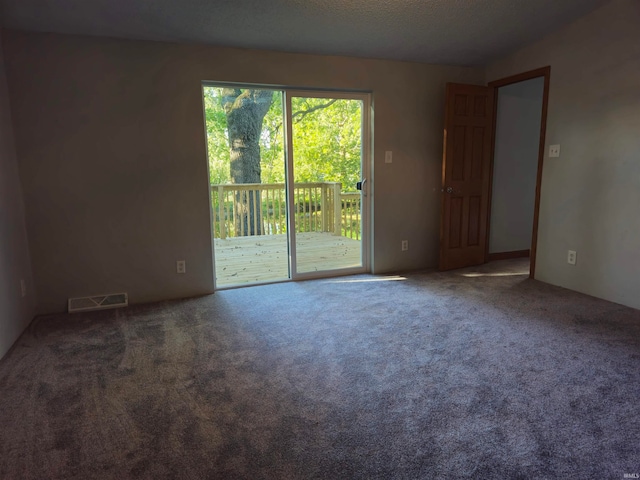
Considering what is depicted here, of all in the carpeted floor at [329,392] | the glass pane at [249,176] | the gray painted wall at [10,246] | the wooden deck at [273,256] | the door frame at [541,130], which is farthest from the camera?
the glass pane at [249,176]

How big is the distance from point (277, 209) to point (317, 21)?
3.44 m

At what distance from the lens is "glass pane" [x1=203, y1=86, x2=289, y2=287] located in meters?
5.89

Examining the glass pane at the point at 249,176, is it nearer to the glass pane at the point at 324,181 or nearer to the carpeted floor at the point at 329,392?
the glass pane at the point at 324,181

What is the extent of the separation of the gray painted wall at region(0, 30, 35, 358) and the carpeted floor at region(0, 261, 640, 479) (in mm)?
140

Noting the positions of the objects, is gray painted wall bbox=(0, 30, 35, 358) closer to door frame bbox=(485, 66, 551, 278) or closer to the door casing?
the door casing

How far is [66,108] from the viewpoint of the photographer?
9.75ft

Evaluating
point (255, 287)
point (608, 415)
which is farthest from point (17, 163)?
point (608, 415)

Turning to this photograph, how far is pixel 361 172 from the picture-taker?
408 centimetres

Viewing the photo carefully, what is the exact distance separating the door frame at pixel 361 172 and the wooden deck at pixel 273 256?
0.16 m

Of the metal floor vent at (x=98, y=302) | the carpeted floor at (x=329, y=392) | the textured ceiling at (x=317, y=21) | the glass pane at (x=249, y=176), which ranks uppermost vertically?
the textured ceiling at (x=317, y=21)

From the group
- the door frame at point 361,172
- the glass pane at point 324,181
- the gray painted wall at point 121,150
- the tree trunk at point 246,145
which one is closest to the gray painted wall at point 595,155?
the door frame at point 361,172

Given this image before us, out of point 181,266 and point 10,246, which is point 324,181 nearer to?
point 181,266

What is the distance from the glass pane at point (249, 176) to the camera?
19.3ft

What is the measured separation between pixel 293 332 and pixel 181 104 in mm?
2101
